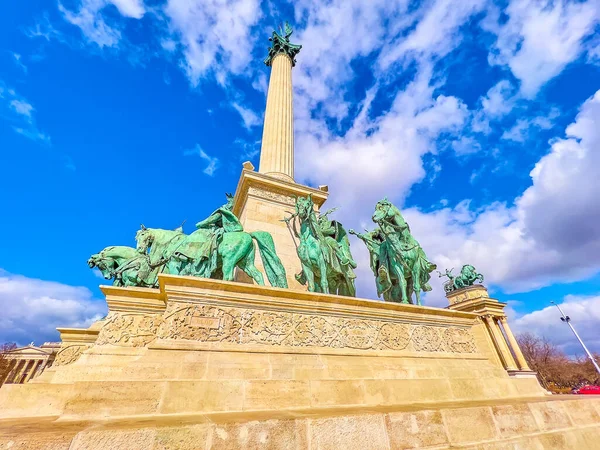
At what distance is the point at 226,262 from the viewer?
7.46 m

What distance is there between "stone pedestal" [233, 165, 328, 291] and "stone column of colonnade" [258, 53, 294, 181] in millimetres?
1773

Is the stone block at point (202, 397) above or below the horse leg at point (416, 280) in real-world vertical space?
below

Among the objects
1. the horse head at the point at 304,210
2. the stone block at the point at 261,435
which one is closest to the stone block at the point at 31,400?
the stone block at the point at 261,435

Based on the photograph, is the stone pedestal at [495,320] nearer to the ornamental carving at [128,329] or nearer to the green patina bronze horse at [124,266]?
the green patina bronze horse at [124,266]

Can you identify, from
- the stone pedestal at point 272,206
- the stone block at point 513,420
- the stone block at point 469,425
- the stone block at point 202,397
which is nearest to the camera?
the stone block at point 469,425

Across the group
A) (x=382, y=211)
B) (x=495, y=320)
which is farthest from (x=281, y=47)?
(x=495, y=320)

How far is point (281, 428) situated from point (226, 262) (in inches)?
192

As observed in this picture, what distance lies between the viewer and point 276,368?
5121 mm

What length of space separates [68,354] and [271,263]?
643 cm

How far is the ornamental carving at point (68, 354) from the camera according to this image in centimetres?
807

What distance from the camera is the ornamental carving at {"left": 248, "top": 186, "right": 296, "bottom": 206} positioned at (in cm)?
1219

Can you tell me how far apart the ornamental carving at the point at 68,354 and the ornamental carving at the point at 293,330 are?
5.31 metres

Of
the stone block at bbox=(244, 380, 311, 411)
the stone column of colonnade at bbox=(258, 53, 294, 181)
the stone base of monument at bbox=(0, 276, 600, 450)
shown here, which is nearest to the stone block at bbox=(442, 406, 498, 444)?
the stone base of monument at bbox=(0, 276, 600, 450)

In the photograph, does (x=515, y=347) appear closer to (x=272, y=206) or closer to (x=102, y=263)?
(x=272, y=206)
